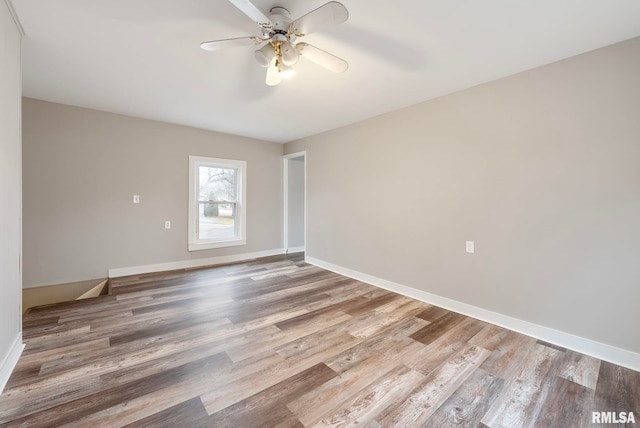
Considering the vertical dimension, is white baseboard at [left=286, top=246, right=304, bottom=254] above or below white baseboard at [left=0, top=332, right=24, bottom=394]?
above

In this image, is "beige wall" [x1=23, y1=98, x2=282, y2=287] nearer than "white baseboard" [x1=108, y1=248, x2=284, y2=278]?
Yes

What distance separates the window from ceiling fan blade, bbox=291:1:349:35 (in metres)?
3.53

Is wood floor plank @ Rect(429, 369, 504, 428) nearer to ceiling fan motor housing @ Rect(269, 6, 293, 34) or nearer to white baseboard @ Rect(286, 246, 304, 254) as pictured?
ceiling fan motor housing @ Rect(269, 6, 293, 34)

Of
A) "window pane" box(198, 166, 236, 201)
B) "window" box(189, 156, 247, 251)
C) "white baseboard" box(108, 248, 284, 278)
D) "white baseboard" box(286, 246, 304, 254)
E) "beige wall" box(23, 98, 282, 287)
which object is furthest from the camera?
"white baseboard" box(286, 246, 304, 254)

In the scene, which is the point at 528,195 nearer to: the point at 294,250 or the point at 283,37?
the point at 283,37

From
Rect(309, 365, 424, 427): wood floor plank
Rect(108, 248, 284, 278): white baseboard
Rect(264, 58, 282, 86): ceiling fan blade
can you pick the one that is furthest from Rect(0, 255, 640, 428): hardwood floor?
Rect(264, 58, 282, 86): ceiling fan blade

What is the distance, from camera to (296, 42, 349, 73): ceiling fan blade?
1.80 m

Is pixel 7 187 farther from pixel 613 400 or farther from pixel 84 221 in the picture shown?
pixel 613 400

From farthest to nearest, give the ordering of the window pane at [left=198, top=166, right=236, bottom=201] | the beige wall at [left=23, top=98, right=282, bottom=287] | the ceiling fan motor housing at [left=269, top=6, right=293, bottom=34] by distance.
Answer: the window pane at [left=198, top=166, right=236, bottom=201] < the beige wall at [left=23, top=98, right=282, bottom=287] < the ceiling fan motor housing at [left=269, top=6, right=293, bottom=34]

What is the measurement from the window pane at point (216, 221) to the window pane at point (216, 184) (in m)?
0.15

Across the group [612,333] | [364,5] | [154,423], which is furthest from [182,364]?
[612,333]

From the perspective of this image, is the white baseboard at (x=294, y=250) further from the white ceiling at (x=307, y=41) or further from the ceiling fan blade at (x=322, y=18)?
the ceiling fan blade at (x=322, y=18)

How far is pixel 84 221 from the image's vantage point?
3639 millimetres

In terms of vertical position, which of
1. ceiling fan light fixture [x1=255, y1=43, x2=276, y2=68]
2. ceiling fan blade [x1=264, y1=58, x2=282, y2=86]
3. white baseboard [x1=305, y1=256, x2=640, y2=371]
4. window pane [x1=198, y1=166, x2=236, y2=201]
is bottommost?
white baseboard [x1=305, y1=256, x2=640, y2=371]
